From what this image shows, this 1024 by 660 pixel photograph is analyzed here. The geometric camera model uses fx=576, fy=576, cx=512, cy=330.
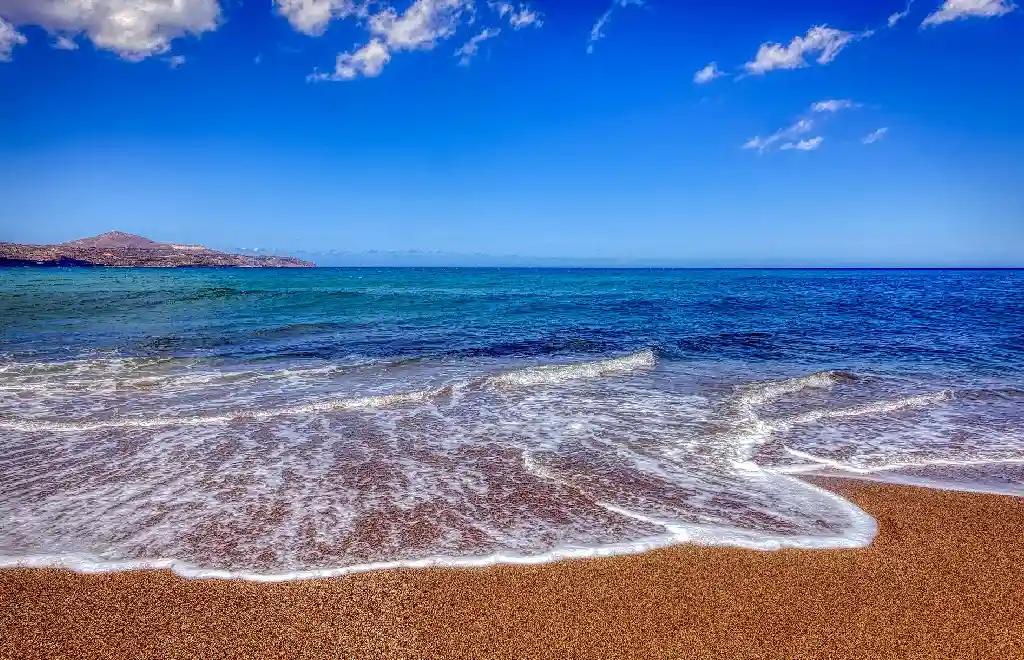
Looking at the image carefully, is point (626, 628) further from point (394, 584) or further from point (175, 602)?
point (175, 602)

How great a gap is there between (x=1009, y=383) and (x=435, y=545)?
1312cm

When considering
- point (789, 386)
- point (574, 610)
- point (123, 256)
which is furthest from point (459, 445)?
point (123, 256)

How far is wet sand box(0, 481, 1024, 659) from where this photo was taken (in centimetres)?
357

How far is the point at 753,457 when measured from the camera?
746cm

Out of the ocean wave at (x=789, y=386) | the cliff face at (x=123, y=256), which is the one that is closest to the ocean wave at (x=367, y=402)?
the ocean wave at (x=789, y=386)

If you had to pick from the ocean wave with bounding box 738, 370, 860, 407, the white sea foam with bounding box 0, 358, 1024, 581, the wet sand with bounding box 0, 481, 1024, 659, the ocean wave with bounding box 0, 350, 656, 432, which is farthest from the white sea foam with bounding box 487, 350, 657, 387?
the wet sand with bounding box 0, 481, 1024, 659

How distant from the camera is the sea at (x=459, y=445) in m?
5.07

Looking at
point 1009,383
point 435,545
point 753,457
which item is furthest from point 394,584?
point 1009,383

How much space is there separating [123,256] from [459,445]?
160m

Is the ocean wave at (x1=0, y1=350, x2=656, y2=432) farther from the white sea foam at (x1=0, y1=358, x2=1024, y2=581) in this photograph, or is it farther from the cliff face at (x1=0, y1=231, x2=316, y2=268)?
the cliff face at (x1=0, y1=231, x2=316, y2=268)

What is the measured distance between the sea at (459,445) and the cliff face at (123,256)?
133 m

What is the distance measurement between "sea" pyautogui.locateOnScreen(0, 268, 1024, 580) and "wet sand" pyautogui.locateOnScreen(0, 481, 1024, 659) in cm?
30

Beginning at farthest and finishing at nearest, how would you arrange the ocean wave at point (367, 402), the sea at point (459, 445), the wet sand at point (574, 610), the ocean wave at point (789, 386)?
the ocean wave at point (789, 386), the ocean wave at point (367, 402), the sea at point (459, 445), the wet sand at point (574, 610)

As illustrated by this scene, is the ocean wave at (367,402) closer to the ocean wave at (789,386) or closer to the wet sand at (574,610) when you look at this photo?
Result: the ocean wave at (789,386)
